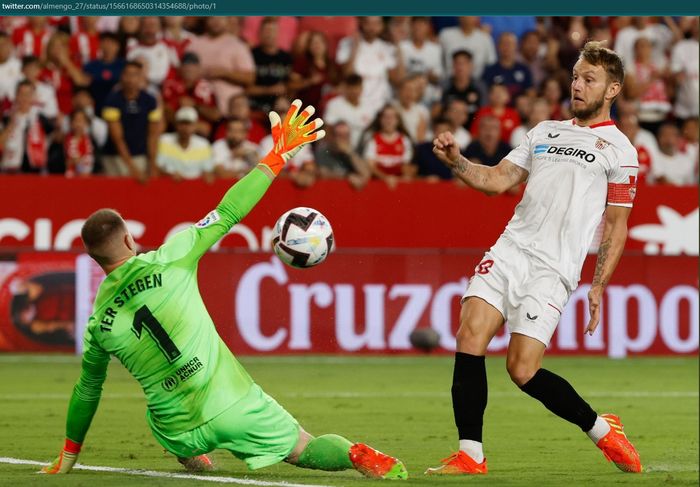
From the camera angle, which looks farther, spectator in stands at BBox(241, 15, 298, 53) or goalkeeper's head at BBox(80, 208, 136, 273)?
spectator in stands at BBox(241, 15, 298, 53)

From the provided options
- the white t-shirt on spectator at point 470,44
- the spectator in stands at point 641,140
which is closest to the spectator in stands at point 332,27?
the white t-shirt on spectator at point 470,44

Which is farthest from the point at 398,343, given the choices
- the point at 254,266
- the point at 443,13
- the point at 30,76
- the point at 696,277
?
the point at 443,13

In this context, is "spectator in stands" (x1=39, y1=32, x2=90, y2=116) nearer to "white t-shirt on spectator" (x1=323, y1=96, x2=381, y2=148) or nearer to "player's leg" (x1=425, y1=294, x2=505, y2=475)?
"white t-shirt on spectator" (x1=323, y1=96, x2=381, y2=148)

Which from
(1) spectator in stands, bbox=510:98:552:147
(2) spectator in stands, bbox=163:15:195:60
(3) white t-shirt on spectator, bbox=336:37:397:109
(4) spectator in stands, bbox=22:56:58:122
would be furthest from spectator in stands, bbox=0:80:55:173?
(1) spectator in stands, bbox=510:98:552:147

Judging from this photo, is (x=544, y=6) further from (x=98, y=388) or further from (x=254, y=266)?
(x=254, y=266)

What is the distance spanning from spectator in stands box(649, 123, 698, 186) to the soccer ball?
454 inches

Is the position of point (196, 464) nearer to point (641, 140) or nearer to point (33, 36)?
point (33, 36)

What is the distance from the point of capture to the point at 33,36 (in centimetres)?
1834

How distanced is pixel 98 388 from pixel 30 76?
10960 mm

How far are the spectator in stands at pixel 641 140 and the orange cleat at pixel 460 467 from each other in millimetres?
11076

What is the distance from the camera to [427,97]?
19.2 meters

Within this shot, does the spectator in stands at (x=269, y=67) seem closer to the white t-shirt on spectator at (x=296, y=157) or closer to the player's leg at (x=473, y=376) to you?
the white t-shirt on spectator at (x=296, y=157)

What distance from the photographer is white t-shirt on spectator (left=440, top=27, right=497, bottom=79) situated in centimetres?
1975

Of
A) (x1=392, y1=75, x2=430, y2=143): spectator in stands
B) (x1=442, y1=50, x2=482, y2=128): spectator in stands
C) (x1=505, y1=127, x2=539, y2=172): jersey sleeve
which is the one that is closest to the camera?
(x1=505, y1=127, x2=539, y2=172): jersey sleeve
